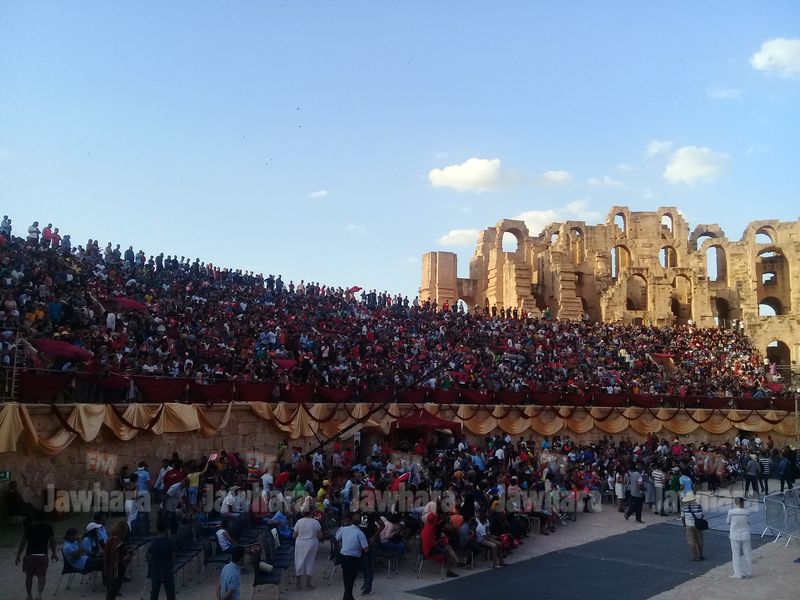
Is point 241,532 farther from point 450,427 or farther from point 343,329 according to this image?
point 343,329

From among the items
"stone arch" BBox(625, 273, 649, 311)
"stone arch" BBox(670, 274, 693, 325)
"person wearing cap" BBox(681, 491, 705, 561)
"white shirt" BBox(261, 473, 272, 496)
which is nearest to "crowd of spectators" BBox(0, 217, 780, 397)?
"white shirt" BBox(261, 473, 272, 496)

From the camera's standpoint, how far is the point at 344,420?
2408cm

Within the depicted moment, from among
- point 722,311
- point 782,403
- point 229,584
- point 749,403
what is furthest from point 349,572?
point 722,311

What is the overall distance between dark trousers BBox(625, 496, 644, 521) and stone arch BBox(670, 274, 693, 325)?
3849 centimetres

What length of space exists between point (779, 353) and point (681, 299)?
26.8 feet

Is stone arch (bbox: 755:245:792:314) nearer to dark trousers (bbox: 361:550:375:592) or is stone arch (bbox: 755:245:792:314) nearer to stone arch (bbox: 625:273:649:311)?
stone arch (bbox: 625:273:649:311)

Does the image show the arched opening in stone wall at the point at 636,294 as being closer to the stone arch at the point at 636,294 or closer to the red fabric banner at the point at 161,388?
the stone arch at the point at 636,294

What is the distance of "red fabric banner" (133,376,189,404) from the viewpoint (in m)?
17.2

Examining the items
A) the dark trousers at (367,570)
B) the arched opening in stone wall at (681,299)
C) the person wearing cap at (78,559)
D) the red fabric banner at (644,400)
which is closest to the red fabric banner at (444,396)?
the red fabric banner at (644,400)

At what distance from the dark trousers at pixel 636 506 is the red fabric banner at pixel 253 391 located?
11598mm

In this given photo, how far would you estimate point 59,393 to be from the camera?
14758 mm

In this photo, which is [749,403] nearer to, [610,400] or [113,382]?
[610,400]

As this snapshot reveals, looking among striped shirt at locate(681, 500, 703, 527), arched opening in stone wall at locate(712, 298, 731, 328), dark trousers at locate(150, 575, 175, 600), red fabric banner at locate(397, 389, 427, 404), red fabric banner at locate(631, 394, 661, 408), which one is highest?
arched opening in stone wall at locate(712, 298, 731, 328)

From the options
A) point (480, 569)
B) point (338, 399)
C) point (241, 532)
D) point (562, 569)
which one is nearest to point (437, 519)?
point (480, 569)
